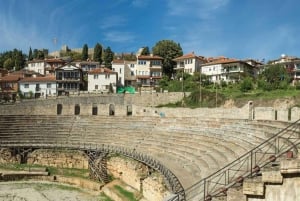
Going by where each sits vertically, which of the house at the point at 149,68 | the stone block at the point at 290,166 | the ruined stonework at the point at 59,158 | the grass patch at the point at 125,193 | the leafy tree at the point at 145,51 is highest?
the leafy tree at the point at 145,51

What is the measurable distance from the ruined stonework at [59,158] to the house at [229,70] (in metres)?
29.2

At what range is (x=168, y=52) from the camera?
226 ft

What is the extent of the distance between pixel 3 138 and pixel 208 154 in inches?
868

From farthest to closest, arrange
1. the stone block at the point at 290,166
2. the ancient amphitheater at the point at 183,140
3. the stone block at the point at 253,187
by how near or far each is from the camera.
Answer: the ancient amphitheater at the point at 183,140
the stone block at the point at 253,187
the stone block at the point at 290,166

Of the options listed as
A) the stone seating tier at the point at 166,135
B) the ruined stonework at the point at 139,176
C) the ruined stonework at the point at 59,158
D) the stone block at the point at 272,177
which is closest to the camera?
the stone block at the point at 272,177

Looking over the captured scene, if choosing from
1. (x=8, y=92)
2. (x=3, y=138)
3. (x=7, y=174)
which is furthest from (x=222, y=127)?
(x=8, y=92)

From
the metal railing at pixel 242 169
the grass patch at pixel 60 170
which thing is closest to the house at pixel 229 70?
→ the grass patch at pixel 60 170

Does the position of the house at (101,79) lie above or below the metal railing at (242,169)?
above

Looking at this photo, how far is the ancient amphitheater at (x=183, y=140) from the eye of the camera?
33.2 ft

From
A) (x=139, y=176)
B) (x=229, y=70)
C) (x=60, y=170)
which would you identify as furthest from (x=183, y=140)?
(x=229, y=70)

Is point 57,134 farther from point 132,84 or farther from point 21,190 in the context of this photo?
point 132,84

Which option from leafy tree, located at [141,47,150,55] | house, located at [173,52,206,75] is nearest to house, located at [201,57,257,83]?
house, located at [173,52,206,75]

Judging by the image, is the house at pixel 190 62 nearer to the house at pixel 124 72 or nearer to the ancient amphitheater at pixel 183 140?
the house at pixel 124 72

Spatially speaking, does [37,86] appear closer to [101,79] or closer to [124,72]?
[101,79]
